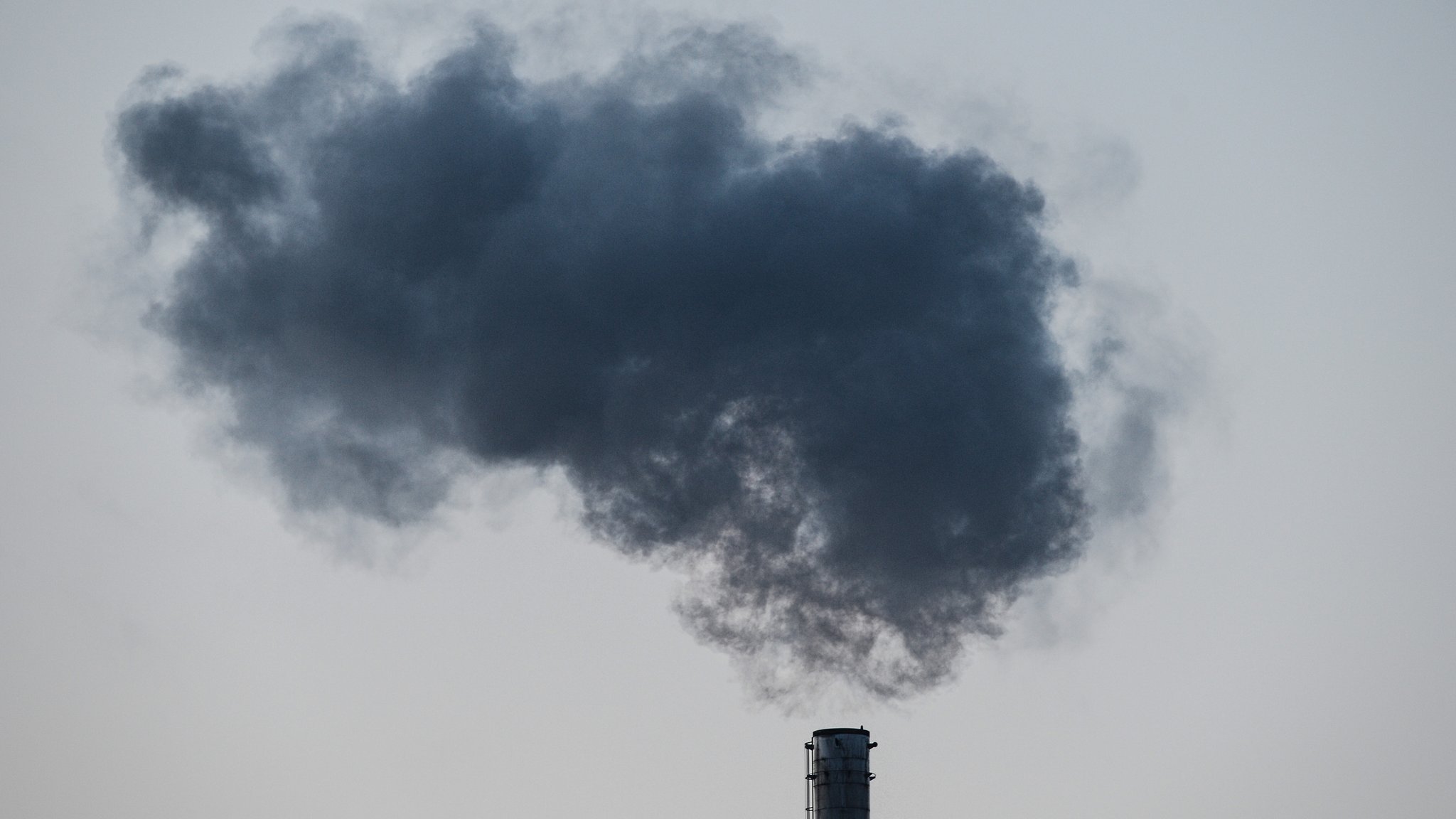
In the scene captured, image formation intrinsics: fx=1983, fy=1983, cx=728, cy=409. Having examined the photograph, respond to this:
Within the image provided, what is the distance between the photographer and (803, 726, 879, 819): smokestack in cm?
5056

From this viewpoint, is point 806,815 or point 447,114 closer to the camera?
point 806,815

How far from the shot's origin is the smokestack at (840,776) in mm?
50562

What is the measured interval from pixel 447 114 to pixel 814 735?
22651 mm

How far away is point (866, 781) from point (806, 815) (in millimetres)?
1805

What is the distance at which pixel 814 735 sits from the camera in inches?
2029

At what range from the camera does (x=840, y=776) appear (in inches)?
1996

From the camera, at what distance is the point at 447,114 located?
200 ft

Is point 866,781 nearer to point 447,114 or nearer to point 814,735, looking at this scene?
point 814,735

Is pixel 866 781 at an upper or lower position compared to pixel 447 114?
lower

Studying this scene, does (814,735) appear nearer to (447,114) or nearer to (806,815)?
(806,815)

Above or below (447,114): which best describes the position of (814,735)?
below

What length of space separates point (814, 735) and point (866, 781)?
178 cm

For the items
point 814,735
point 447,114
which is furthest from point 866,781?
point 447,114

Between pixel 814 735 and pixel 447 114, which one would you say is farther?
pixel 447 114
